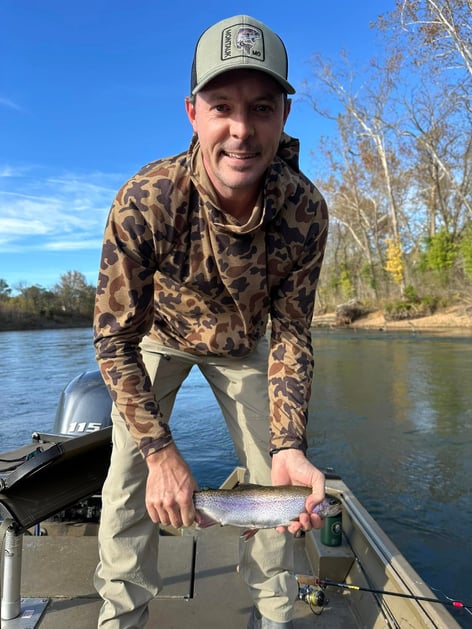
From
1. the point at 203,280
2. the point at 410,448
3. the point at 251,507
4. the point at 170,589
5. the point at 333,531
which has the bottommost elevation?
the point at 410,448

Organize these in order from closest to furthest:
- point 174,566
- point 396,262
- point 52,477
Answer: point 52,477 → point 174,566 → point 396,262

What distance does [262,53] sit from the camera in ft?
6.68

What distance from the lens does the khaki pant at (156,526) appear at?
238 centimetres

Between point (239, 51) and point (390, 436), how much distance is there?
29.7 feet

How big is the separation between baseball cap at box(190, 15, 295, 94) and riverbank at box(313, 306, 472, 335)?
31201mm

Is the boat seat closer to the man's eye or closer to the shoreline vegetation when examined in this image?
the man's eye

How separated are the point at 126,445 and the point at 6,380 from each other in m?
18.8

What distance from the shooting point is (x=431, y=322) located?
36938mm

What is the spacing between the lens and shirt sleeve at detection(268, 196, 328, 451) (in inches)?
98.6

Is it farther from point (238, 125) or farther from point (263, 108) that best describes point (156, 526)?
point (263, 108)

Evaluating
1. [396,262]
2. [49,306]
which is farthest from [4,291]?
[396,262]

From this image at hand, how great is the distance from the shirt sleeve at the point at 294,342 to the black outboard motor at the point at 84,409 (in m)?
2.09

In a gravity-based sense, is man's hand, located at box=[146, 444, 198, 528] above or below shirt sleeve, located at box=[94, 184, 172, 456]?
below

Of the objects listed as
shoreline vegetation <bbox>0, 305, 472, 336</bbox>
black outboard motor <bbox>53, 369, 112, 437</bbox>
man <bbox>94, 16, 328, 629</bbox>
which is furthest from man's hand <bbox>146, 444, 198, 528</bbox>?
shoreline vegetation <bbox>0, 305, 472, 336</bbox>
